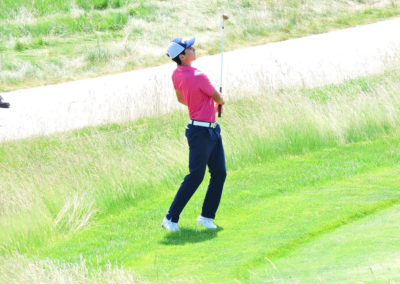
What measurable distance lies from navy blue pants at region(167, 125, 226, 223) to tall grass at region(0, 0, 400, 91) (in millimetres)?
10900

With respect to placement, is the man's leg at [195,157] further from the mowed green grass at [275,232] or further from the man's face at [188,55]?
the man's face at [188,55]

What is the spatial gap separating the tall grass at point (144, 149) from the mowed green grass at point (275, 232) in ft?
1.09

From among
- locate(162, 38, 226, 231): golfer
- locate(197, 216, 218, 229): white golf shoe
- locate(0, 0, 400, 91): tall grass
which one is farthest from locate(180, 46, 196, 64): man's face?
locate(0, 0, 400, 91): tall grass

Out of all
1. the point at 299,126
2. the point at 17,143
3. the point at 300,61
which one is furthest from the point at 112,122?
the point at 300,61

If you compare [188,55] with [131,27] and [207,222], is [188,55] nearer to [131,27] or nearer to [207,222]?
[207,222]

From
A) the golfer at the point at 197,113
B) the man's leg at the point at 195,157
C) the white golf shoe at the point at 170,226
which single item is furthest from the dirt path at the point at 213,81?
the golfer at the point at 197,113

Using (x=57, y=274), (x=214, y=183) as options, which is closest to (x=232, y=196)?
(x=214, y=183)

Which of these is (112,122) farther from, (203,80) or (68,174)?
(203,80)

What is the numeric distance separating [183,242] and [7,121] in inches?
337

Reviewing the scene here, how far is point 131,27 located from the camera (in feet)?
72.5

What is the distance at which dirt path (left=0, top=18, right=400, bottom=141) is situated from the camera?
13.9 m

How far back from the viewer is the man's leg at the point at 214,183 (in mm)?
7781

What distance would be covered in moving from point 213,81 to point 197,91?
7.90m

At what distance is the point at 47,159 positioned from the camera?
10.8m
